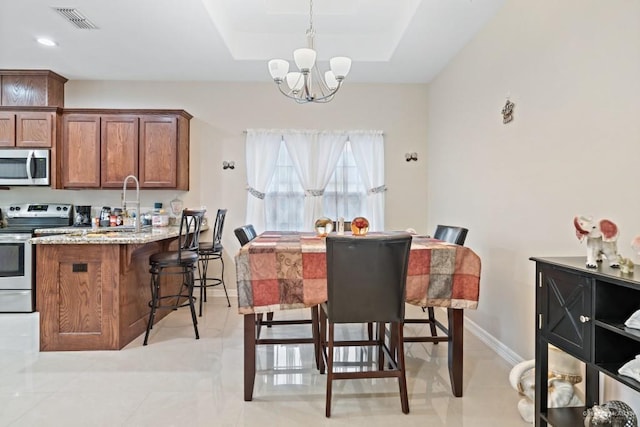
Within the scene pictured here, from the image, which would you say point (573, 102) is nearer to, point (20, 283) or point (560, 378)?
A: point (560, 378)

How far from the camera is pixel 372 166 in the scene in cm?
484

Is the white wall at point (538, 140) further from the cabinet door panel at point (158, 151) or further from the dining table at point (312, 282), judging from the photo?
the cabinet door panel at point (158, 151)

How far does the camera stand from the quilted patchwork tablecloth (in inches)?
87.5

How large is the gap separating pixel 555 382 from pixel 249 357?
1.66m

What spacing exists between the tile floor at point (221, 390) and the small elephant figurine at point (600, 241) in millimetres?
1058

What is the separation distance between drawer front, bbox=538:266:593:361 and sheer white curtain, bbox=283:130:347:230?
325cm

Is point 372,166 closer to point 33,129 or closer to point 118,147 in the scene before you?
point 118,147

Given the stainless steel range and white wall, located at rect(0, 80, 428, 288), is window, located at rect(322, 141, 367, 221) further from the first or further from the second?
the stainless steel range

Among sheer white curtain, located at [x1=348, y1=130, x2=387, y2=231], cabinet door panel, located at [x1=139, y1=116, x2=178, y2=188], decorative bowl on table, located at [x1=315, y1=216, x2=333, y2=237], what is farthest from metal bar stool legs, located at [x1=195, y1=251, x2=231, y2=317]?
sheer white curtain, located at [x1=348, y1=130, x2=387, y2=231]

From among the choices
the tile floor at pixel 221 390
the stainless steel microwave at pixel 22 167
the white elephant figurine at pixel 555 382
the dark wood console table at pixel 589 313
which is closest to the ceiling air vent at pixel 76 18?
the stainless steel microwave at pixel 22 167

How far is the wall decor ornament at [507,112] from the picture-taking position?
282 centimetres

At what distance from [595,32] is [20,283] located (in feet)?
18.0

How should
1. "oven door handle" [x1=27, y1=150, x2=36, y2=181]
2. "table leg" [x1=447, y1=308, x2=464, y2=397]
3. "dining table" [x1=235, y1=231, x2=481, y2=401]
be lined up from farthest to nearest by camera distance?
1. "oven door handle" [x1=27, y1=150, x2=36, y2=181]
2. "table leg" [x1=447, y1=308, x2=464, y2=397]
3. "dining table" [x1=235, y1=231, x2=481, y2=401]

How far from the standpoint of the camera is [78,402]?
226 centimetres
